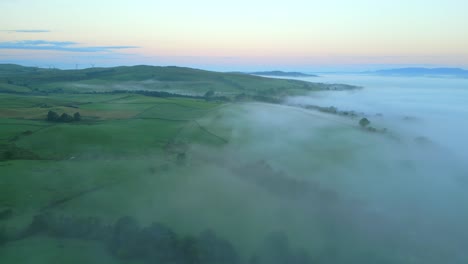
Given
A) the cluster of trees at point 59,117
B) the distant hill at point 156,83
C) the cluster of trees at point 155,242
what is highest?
the distant hill at point 156,83

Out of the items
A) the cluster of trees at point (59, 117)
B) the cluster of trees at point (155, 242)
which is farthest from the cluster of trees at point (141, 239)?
the cluster of trees at point (59, 117)

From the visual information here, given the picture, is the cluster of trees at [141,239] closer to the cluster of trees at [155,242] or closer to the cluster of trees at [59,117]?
the cluster of trees at [155,242]

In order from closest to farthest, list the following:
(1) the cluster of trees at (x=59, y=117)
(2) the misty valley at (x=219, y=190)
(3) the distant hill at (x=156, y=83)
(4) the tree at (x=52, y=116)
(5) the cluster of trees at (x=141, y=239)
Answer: (5) the cluster of trees at (x=141, y=239), (2) the misty valley at (x=219, y=190), (1) the cluster of trees at (x=59, y=117), (4) the tree at (x=52, y=116), (3) the distant hill at (x=156, y=83)

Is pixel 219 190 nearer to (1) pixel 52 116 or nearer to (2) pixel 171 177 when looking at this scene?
(2) pixel 171 177

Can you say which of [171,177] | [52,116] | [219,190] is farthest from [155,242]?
[52,116]

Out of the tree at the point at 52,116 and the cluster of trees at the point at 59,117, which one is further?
the tree at the point at 52,116

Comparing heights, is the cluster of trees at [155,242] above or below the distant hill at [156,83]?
below

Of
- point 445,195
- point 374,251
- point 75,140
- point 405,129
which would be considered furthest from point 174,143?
point 405,129

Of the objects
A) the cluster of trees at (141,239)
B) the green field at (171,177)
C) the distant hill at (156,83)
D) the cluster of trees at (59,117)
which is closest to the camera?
the cluster of trees at (141,239)

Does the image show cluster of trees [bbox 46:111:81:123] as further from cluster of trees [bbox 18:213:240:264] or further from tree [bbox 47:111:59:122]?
cluster of trees [bbox 18:213:240:264]
